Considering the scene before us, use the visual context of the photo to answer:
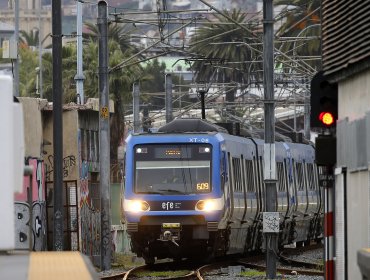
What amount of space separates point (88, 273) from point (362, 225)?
7551mm

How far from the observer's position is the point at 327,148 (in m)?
17.3

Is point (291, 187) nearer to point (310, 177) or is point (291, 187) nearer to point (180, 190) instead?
point (310, 177)

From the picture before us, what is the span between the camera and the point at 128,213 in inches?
1237

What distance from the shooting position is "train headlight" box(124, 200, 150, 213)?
103ft

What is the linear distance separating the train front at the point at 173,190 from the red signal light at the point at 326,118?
1413 centimetres

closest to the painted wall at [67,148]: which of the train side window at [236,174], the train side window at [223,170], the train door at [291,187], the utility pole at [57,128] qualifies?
the train side window at [236,174]

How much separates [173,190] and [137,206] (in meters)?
0.81

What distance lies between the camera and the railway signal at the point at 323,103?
17.1 m

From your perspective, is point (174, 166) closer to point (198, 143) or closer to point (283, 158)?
point (198, 143)

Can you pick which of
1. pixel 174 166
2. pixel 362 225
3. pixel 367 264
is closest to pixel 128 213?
pixel 174 166

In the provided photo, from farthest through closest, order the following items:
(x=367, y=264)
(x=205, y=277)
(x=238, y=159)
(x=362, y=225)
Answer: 1. (x=238, y=159)
2. (x=205, y=277)
3. (x=362, y=225)
4. (x=367, y=264)

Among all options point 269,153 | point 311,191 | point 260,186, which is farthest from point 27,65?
point 269,153

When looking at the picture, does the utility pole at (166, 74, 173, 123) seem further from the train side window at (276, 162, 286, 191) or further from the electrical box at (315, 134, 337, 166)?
the electrical box at (315, 134, 337, 166)

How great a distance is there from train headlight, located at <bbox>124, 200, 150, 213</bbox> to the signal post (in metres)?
13.6
